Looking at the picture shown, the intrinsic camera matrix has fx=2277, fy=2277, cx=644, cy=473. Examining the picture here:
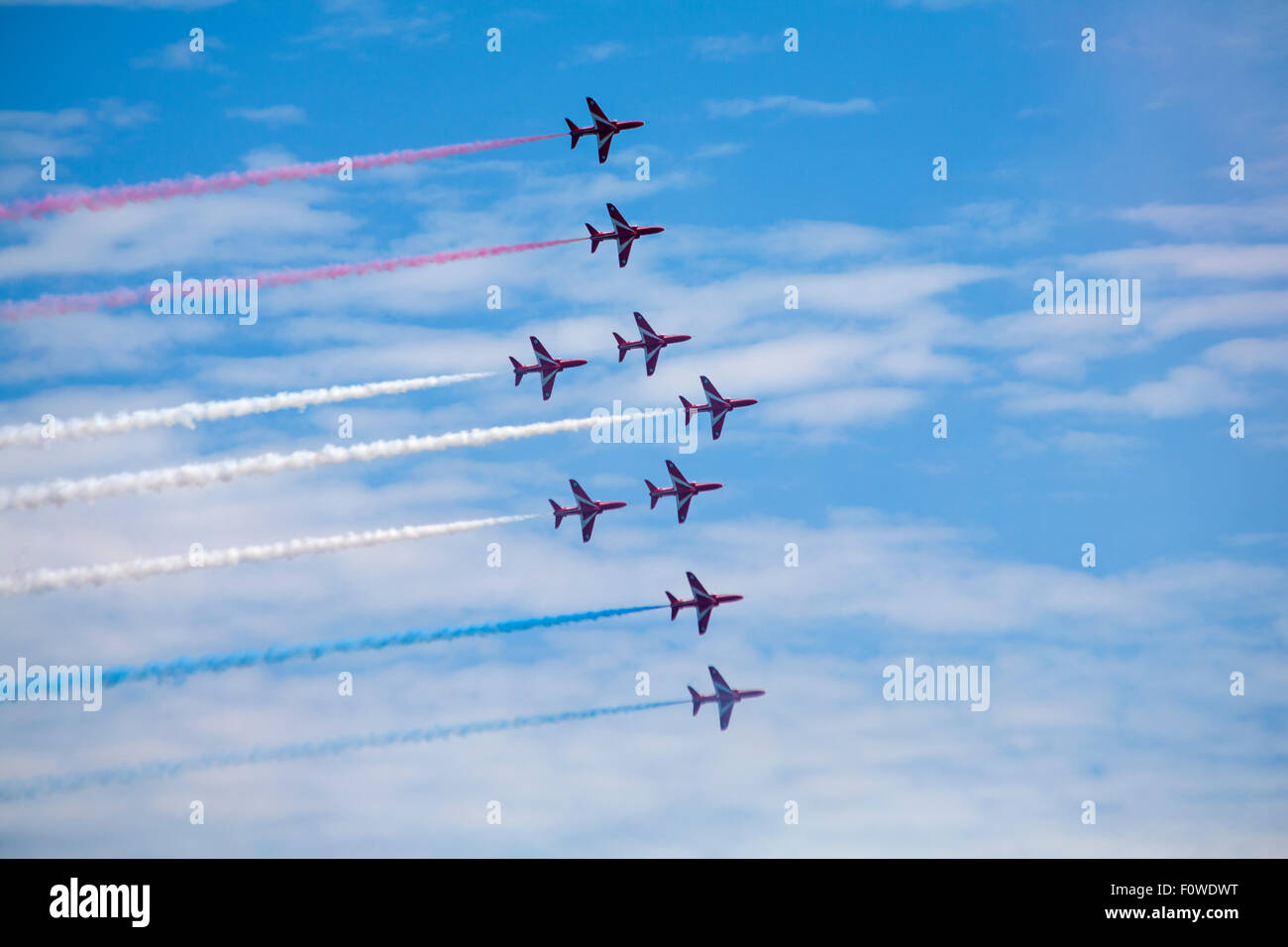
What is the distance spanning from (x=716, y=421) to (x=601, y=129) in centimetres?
2477

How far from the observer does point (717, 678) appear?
162625 mm

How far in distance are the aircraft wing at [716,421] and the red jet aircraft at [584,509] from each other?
9.23 m

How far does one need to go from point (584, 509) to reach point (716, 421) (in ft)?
40.8

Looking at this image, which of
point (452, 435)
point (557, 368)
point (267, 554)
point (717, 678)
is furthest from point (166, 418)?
point (717, 678)

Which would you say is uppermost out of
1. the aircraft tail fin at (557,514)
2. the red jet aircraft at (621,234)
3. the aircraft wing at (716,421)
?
the red jet aircraft at (621,234)

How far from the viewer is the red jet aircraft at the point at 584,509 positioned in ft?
520

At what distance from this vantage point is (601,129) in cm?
15025

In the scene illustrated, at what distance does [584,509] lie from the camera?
159m

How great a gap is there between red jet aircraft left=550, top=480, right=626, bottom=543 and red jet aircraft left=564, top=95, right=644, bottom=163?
23.8 metres

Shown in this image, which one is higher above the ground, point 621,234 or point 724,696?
point 621,234

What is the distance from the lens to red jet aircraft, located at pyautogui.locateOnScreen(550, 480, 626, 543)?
159m

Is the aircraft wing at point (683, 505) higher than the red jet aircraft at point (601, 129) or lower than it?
lower
